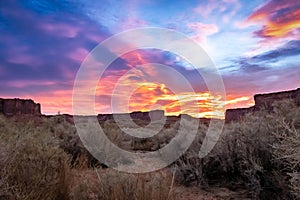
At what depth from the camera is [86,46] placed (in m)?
12.5

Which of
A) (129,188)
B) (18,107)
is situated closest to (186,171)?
(129,188)

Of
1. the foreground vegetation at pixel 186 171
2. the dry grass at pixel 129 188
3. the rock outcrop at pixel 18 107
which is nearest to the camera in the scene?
the dry grass at pixel 129 188

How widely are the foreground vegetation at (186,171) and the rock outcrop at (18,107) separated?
34.1 metres

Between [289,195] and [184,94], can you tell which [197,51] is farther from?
[289,195]

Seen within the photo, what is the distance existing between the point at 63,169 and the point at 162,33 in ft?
24.2

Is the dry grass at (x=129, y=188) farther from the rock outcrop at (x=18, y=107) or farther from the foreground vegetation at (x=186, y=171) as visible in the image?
the rock outcrop at (x=18, y=107)

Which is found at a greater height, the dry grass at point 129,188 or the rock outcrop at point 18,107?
the rock outcrop at point 18,107

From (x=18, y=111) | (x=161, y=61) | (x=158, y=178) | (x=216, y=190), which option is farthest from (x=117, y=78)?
(x=18, y=111)

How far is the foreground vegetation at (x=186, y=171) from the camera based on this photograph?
4.76 m

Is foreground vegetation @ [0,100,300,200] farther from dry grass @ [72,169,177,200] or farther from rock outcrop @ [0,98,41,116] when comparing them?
rock outcrop @ [0,98,41,116]

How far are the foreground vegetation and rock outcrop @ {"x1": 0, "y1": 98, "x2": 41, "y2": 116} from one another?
1344 inches

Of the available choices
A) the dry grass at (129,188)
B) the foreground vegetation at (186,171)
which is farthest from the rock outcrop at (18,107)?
the dry grass at (129,188)

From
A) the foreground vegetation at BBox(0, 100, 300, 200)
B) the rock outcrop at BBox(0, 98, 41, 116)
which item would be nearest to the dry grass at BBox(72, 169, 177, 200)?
the foreground vegetation at BBox(0, 100, 300, 200)

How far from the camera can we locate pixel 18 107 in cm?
4212
